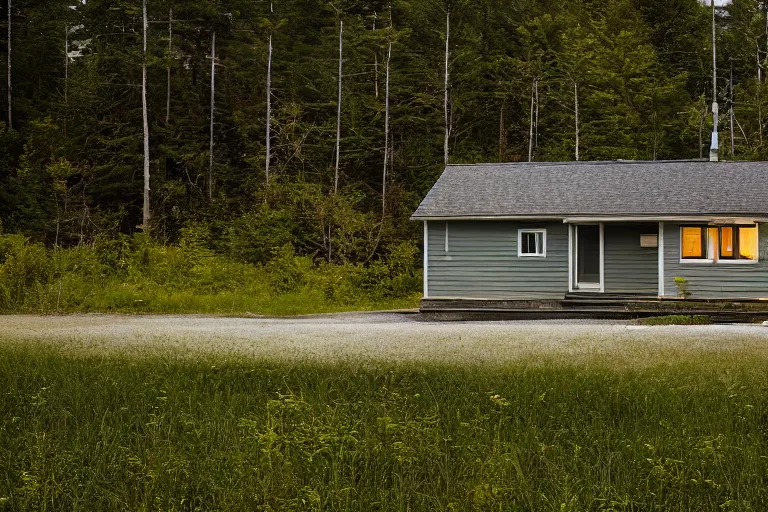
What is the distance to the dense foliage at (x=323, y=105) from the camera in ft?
110

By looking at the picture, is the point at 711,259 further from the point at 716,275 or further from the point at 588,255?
the point at 588,255

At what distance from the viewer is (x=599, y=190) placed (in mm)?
24953

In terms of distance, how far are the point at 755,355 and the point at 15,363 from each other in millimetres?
9351

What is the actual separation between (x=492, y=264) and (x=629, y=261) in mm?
3820

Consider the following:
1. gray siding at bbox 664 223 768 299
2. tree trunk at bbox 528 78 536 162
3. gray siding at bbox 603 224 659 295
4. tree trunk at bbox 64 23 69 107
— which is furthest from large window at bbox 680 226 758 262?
tree trunk at bbox 64 23 69 107

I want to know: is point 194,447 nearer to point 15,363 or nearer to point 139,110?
point 15,363

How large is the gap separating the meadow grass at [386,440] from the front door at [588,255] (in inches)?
591

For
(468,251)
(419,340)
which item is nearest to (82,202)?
(468,251)

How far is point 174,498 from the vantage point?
584 cm

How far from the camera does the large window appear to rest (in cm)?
2308

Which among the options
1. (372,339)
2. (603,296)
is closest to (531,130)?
(603,296)

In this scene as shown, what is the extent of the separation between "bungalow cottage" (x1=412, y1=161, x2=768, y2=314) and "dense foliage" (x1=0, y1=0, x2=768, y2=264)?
7.46 m

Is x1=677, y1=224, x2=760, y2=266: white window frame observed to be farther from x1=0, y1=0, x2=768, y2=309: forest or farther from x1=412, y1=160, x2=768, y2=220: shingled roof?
x1=0, y1=0, x2=768, y2=309: forest

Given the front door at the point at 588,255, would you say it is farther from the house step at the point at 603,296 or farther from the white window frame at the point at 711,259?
the white window frame at the point at 711,259
